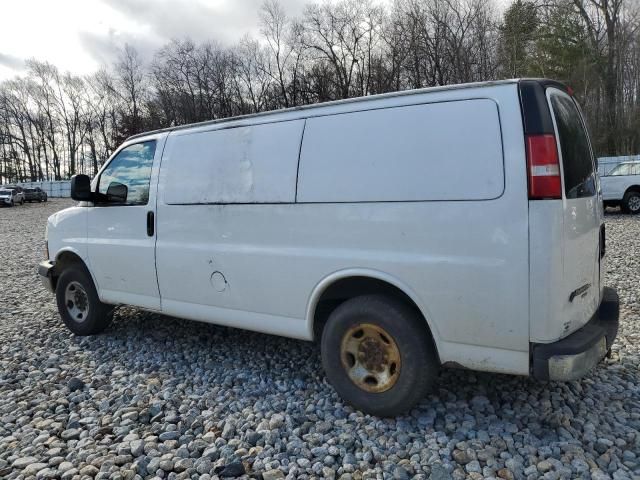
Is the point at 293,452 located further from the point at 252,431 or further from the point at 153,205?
the point at 153,205

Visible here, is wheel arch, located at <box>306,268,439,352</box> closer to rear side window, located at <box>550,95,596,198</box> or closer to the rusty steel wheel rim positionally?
the rusty steel wheel rim

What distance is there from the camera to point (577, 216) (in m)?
2.86

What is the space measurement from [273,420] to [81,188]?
3047 mm

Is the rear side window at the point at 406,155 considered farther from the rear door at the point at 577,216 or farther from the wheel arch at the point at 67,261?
the wheel arch at the point at 67,261

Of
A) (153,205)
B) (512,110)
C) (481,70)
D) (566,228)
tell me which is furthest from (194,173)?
(481,70)

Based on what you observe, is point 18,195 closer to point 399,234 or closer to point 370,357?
point 370,357

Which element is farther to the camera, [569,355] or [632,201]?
[632,201]

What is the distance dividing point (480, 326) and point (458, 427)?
75cm

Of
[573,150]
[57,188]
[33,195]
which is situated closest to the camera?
[573,150]

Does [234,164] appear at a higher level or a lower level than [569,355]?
higher

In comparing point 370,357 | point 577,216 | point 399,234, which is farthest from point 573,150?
point 370,357

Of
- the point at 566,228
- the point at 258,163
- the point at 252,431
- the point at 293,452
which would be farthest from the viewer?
the point at 258,163

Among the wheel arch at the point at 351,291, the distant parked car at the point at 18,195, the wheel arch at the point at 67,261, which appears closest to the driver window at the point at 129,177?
the wheel arch at the point at 67,261

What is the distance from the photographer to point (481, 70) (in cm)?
3481
